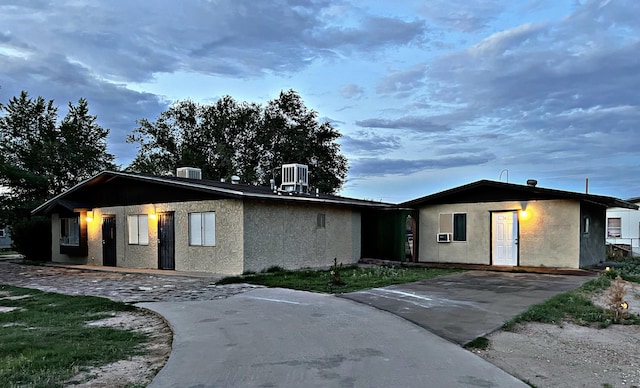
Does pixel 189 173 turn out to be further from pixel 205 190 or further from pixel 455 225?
pixel 455 225

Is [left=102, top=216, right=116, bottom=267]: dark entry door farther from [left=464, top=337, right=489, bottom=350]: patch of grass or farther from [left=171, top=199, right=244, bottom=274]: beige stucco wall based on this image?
[left=464, top=337, right=489, bottom=350]: patch of grass

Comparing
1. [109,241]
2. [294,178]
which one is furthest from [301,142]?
[109,241]

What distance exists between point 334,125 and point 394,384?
106 ft

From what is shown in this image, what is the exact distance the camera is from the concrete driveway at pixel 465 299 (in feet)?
21.7

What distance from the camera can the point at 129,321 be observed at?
281 inches

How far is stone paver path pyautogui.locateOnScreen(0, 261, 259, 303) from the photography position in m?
9.66

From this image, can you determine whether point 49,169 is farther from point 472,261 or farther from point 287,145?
point 472,261

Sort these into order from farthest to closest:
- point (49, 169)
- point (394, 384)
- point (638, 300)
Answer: point (49, 169) < point (638, 300) < point (394, 384)

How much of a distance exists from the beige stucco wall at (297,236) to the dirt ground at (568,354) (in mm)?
8528

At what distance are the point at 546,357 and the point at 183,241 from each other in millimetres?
12024

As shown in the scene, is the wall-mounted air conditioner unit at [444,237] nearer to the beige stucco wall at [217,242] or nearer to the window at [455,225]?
the window at [455,225]

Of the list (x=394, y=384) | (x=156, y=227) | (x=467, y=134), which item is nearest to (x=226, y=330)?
(x=394, y=384)

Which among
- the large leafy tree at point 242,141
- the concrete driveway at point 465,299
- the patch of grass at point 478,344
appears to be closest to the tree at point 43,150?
the large leafy tree at point 242,141

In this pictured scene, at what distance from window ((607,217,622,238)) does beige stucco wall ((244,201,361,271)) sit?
47.1ft
